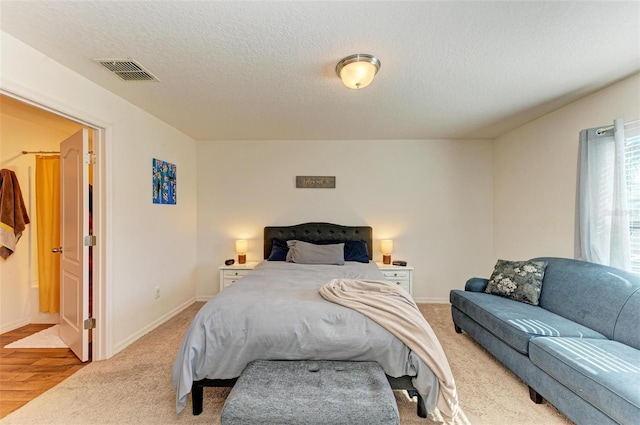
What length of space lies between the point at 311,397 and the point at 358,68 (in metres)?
2.07

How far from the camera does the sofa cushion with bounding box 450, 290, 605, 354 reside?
1997 millimetres

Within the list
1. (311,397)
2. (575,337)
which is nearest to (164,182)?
(311,397)

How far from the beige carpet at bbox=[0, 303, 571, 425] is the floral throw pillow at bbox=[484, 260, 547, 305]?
2.13 ft

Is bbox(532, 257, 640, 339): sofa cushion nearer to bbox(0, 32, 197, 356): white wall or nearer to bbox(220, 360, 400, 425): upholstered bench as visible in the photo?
bbox(220, 360, 400, 425): upholstered bench

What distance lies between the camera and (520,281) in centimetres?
267

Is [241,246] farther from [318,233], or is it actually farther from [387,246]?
[387,246]

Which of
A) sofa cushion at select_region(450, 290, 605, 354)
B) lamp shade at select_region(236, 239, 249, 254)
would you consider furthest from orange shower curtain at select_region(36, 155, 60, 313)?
sofa cushion at select_region(450, 290, 605, 354)

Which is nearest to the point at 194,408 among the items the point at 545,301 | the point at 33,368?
the point at 33,368

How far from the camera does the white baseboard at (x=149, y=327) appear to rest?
2633mm

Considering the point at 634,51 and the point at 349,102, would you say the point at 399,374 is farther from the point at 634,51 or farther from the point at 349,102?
the point at 634,51

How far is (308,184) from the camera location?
4207 millimetres

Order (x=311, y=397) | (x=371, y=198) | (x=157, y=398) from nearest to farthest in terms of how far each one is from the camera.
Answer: (x=311, y=397) < (x=157, y=398) < (x=371, y=198)

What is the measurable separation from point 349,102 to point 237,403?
2598 mm

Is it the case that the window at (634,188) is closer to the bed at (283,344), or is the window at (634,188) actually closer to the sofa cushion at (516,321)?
the sofa cushion at (516,321)
